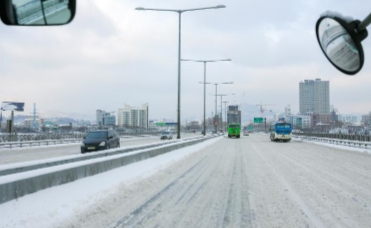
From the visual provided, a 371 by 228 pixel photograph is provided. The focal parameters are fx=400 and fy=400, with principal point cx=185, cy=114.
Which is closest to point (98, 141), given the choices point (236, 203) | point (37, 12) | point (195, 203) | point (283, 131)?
point (195, 203)

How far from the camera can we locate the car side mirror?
10.2 ft

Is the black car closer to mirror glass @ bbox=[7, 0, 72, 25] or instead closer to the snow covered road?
the snow covered road

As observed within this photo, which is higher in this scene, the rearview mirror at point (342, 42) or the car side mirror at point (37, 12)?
the car side mirror at point (37, 12)

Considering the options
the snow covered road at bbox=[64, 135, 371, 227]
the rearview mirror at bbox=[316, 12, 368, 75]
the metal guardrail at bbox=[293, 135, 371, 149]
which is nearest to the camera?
the rearview mirror at bbox=[316, 12, 368, 75]

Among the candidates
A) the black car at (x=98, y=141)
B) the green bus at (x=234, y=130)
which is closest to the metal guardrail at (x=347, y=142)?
the green bus at (x=234, y=130)

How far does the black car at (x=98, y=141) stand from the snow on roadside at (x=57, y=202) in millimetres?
14693

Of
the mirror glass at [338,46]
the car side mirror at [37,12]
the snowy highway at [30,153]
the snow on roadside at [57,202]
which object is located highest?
the car side mirror at [37,12]

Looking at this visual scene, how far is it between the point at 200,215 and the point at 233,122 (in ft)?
281

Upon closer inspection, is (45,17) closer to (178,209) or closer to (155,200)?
(178,209)

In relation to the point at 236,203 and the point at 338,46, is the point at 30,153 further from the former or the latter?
the point at 338,46

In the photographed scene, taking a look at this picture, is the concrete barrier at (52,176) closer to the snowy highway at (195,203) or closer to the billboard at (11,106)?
the snowy highway at (195,203)

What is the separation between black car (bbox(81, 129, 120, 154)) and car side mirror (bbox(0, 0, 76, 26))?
24.7 m

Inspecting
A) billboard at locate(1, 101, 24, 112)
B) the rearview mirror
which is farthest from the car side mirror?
billboard at locate(1, 101, 24, 112)

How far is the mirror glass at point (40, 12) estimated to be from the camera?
3.19 m
